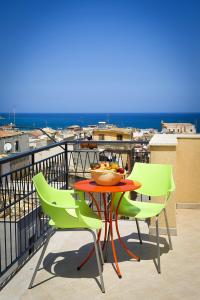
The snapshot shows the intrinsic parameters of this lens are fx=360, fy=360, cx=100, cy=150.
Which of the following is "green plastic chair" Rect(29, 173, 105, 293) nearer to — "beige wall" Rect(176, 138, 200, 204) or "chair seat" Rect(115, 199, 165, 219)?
"chair seat" Rect(115, 199, 165, 219)

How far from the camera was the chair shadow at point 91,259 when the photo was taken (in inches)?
131

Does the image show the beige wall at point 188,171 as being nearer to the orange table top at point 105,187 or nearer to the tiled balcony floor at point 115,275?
the tiled balcony floor at point 115,275

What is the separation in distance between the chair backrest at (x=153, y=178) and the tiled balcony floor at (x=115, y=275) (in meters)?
0.61

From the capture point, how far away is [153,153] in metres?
4.26

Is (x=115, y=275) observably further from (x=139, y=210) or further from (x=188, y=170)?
(x=188, y=170)

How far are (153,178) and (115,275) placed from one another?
1166mm

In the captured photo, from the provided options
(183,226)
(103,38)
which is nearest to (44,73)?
(103,38)

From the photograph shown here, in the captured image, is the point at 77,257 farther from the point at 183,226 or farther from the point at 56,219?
the point at 183,226

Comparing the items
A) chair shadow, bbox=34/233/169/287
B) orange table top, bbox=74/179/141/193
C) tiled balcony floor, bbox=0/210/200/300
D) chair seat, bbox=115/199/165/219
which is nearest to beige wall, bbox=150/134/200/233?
tiled balcony floor, bbox=0/210/200/300

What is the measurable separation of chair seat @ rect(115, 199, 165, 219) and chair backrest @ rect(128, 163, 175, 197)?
0.19 metres

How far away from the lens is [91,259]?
3648 millimetres

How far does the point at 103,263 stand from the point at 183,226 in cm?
146

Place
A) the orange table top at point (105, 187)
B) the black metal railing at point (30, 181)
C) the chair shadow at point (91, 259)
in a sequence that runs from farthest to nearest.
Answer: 1. the black metal railing at point (30, 181)
2. the chair shadow at point (91, 259)
3. the orange table top at point (105, 187)

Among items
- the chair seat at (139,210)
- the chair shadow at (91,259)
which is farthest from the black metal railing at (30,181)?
the chair seat at (139,210)
